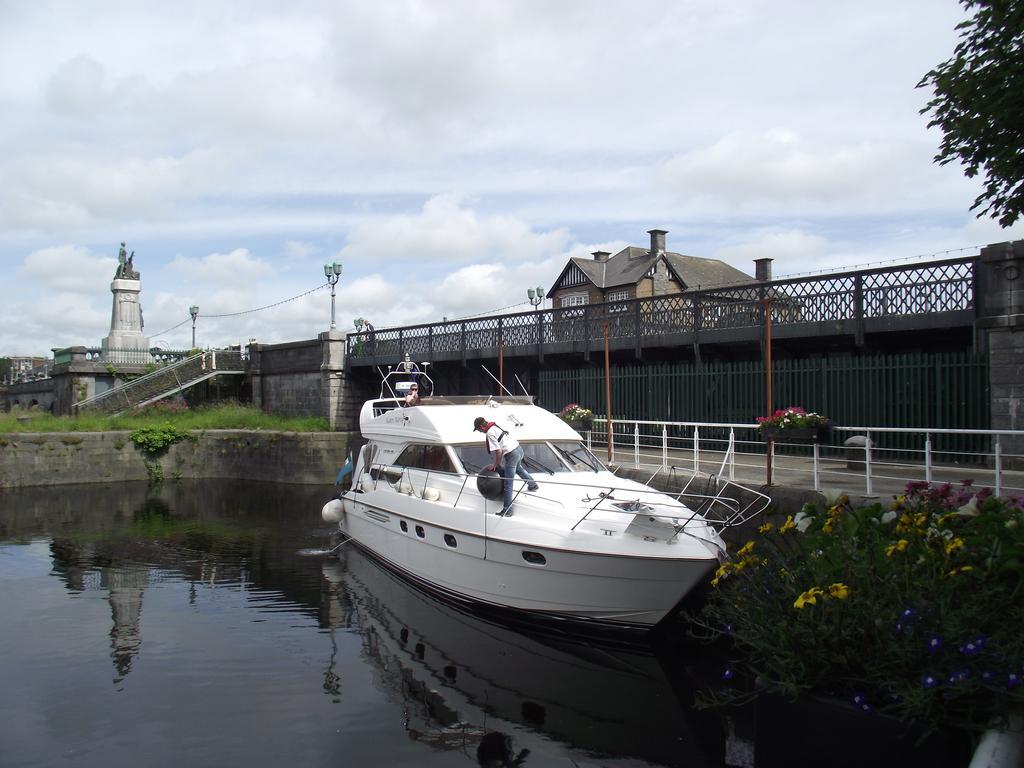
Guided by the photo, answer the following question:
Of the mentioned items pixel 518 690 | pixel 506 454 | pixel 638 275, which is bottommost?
pixel 518 690

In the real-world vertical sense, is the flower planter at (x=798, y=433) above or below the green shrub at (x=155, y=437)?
above

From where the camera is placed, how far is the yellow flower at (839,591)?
4.49 meters

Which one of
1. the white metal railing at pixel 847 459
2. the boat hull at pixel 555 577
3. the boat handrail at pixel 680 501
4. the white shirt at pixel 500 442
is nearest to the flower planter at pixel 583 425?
the white metal railing at pixel 847 459

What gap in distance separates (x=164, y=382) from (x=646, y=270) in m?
32.1

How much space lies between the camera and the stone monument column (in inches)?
1379

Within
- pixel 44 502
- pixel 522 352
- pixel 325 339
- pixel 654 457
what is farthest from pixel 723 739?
pixel 325 339

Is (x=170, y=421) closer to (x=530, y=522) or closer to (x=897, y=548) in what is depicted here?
(x=530, y=522)

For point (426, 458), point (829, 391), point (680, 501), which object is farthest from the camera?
point (829, 391)

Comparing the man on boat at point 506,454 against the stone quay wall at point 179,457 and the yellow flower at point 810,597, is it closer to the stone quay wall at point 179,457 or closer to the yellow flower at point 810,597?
the yellow flower at point 810,597

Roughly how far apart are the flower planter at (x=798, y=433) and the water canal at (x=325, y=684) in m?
2.92

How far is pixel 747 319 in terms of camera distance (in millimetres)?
15922

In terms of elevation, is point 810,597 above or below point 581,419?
below

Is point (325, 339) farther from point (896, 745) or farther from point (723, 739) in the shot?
point (896, 745)

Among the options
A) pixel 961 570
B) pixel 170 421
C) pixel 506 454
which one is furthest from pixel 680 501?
pixel 170 421
